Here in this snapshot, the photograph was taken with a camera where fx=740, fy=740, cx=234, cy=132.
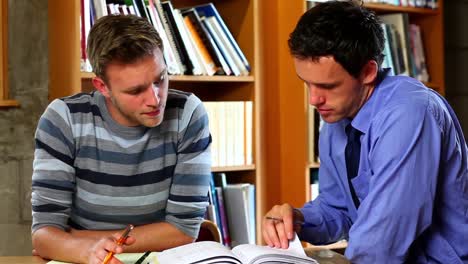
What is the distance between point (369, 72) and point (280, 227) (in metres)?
0.38

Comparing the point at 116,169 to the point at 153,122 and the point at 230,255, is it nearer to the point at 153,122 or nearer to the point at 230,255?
the point at 153,122

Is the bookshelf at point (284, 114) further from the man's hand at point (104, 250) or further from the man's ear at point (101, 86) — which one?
the man's hand at point (104, 250)

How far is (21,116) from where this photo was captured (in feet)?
8.80

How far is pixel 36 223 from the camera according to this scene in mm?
1818

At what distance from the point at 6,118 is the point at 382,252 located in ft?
5.63

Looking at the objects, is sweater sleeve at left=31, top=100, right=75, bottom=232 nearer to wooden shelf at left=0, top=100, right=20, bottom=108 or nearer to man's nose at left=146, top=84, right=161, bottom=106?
man's nose at left=146, top=84, right=161, bottom=106

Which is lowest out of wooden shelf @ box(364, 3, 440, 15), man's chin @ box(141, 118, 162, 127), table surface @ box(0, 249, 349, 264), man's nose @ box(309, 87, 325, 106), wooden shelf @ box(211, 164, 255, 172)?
wooden shelf @ box(211, 164, 255, 172)

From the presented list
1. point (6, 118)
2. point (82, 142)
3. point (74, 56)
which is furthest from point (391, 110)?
point (6, 118)

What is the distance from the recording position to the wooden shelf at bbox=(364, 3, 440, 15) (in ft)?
10.7

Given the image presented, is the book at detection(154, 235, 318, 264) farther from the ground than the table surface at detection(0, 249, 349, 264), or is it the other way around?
the book at detection(154, 235, 318, 264)

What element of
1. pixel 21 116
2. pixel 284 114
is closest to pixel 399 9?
pixel 284 114

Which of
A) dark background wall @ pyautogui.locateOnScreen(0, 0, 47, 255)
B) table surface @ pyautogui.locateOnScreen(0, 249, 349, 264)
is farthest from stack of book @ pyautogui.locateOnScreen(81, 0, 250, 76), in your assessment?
table surface @ pyautogui.locateOnScreen(0, 249, 349, 264)

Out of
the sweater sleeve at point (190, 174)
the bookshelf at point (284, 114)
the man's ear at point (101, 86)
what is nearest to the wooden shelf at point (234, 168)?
the bookshelf at point (284, 114)

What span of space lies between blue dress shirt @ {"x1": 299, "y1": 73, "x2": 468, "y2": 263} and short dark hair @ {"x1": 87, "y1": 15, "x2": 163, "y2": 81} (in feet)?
1.74
